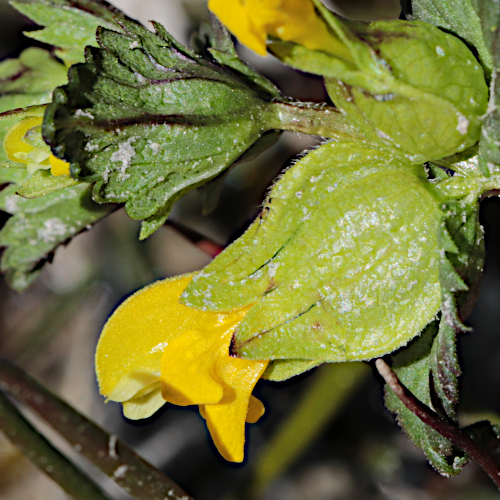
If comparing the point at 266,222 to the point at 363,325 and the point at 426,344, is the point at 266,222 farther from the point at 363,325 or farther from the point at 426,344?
the point at 426,344

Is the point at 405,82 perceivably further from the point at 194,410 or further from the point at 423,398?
the point at 194,410

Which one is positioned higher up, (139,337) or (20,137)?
(20,137)

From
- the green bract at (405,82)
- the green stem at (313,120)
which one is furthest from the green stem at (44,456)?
the green bract at (405,82)

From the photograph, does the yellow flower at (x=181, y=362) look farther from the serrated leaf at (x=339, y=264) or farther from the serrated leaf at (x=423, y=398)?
the serrated leaf at (x=423, y=398)

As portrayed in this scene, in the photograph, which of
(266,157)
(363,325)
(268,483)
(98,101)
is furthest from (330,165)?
(268,483)

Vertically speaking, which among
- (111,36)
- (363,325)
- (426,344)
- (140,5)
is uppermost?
(111,36)

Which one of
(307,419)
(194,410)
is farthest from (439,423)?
(194,410)

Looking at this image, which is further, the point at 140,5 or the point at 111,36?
the point at 140,5
